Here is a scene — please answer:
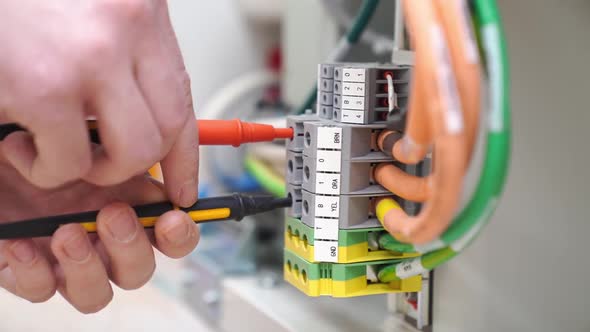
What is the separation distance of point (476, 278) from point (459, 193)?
26 centimetres

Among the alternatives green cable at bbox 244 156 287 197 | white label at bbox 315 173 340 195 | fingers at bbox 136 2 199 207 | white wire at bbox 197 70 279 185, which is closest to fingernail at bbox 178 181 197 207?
fingers at bbox 136 2 199 207

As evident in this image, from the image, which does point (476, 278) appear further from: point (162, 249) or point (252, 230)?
point (252, 230)

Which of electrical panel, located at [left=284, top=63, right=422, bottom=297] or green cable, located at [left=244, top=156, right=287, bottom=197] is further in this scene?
green cable, located at [left=244, top=156, right=287, bottom=197]

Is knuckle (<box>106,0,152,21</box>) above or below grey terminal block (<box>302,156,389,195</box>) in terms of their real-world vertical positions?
above

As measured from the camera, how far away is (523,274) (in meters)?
0.54

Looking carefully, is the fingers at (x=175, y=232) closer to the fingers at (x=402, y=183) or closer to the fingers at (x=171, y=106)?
the fingers at (x=171, y=106)

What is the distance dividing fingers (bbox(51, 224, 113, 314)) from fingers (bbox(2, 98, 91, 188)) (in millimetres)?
54

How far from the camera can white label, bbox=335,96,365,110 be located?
52cm

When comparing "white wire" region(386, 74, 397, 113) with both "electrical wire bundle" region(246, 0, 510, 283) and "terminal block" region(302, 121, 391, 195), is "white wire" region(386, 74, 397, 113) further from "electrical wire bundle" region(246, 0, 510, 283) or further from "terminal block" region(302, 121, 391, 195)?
"electrical wire bundle" region(246, 0, 510, 283)

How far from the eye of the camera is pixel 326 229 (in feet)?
1.74

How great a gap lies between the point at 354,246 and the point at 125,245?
184 mm

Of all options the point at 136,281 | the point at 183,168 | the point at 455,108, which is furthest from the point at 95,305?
the point at 455,108

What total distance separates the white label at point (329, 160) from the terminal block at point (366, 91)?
0.10ft

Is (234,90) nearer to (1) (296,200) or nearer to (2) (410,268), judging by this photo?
(1) (296,200)
